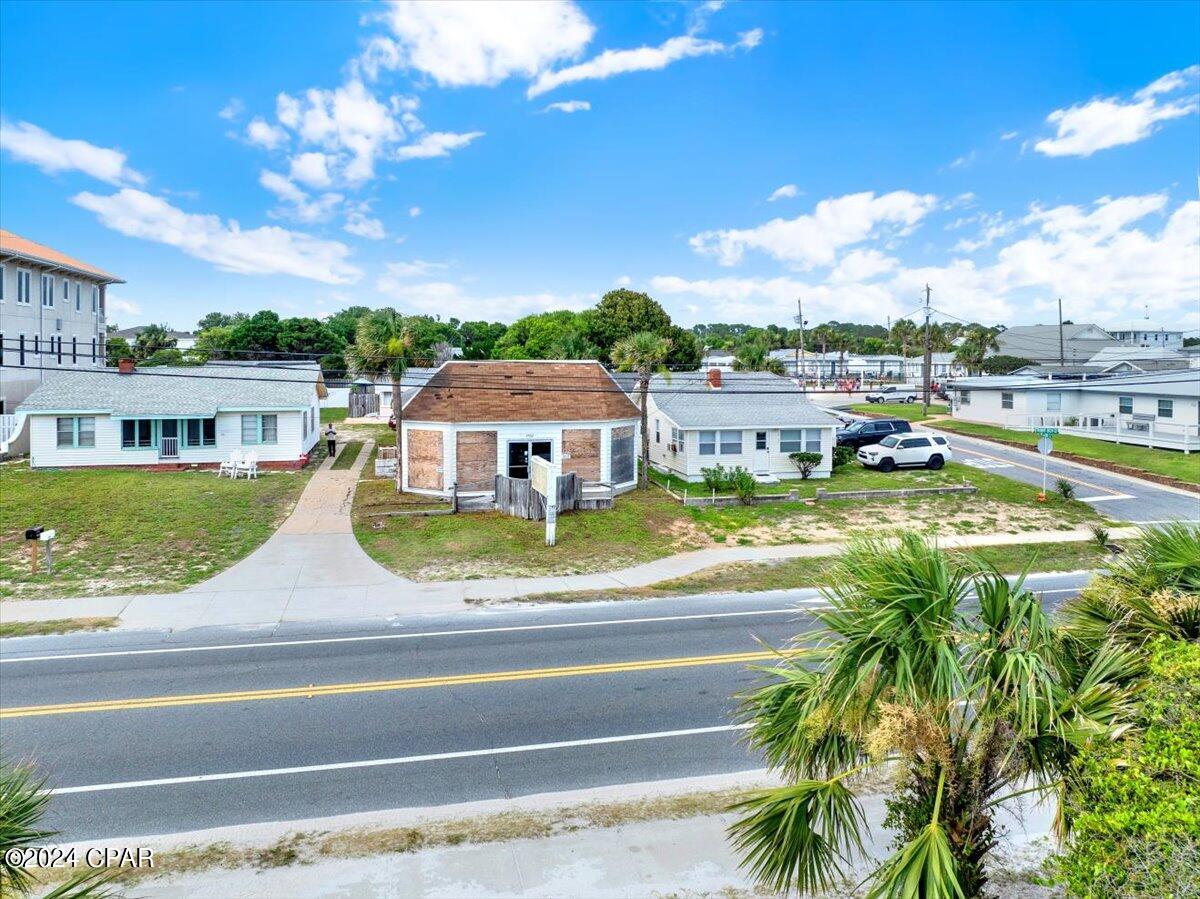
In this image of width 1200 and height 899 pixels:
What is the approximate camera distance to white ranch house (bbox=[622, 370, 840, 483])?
115ft

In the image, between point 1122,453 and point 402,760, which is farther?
point 1122,453

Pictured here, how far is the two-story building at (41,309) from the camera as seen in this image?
1570 inches

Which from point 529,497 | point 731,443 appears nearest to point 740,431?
point 731,443

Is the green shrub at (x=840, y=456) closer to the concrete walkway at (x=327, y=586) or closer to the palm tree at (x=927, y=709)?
the concrete walkway at (x=327, y=586)

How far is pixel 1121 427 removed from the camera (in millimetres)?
44375

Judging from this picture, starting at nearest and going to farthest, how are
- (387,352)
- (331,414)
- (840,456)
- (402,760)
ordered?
(402,760) < (387,352) < (840,456) < (331,414)

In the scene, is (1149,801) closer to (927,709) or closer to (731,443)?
(927,709)

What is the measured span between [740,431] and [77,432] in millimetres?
28925

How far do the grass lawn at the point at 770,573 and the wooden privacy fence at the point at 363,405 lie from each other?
4569cm

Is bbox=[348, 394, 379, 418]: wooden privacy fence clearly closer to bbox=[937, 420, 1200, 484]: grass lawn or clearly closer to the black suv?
the black suv

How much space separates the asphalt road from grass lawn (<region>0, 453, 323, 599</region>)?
5132mm

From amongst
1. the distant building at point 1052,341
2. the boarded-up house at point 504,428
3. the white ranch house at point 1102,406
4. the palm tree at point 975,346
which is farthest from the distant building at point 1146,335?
the boarded-up house at point 504,428

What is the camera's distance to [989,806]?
21.1 ft

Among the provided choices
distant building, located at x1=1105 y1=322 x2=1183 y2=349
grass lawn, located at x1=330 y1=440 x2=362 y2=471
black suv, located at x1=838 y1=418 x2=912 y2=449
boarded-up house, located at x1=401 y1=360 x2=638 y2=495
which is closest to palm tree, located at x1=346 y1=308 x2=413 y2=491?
boarded-up house, located at x1=401 y1=360 x2=638 y2=495
